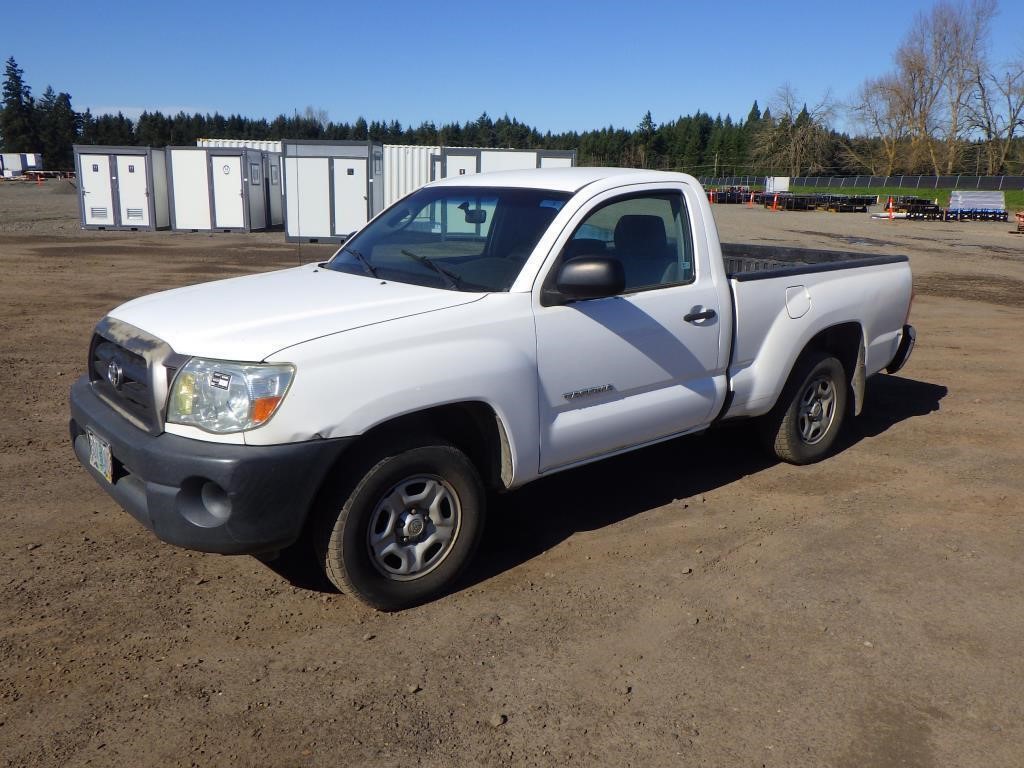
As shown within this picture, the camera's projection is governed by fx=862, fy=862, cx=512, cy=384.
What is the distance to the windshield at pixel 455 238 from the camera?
422 cm

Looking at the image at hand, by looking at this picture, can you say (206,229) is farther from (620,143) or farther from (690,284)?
(620,143)

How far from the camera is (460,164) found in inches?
963

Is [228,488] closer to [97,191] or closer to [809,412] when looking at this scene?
[809,412]

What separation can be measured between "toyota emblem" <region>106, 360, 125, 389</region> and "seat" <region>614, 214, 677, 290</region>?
2.52 m

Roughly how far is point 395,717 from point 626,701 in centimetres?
87

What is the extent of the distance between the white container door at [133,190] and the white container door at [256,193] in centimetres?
311

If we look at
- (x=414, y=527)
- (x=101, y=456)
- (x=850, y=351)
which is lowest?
(x=414, y=527)

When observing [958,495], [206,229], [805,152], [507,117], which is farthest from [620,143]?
[958,495]

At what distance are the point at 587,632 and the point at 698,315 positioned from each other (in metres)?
1.90

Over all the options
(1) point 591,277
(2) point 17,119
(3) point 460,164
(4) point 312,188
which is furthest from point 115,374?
(2) point 17,119

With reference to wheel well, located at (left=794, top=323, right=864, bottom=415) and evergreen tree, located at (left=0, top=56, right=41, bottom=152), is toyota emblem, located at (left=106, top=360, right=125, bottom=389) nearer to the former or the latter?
wheel well, located at (left=794, top=323, right=864, bottom=415)

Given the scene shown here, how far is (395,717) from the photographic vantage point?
3.13 m

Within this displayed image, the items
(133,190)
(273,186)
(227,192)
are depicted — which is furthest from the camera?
(273,186)

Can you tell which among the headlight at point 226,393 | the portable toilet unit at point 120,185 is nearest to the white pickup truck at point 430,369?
the headlight at point 226,393
